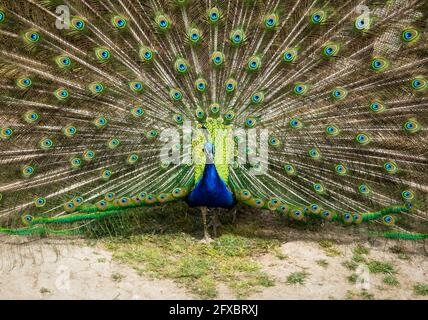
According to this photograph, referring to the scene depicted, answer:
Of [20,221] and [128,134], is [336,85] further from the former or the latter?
[20,221]

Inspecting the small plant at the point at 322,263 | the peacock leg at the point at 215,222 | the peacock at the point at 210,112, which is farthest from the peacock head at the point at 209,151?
the small plant at the point at 322,263

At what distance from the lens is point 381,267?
13.5 ft

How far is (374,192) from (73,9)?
3.04 m

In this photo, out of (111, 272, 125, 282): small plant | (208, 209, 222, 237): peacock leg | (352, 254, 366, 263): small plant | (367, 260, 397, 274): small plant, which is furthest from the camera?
(208, 209, 222, 237): peacock leg

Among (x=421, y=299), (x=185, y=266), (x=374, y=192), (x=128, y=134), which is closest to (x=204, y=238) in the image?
(x=185, y=266)

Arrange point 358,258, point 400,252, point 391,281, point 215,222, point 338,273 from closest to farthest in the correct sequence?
point 391,281
point 338,273
point 358,258
point 400,252
point 215,222

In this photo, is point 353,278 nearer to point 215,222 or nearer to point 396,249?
point 396,249

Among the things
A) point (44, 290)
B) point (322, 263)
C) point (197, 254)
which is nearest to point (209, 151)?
point (197, 254)

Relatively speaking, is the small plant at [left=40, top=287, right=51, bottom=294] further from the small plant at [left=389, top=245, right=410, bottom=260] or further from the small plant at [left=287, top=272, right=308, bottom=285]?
the small plant at [left=389, top=245, right=410, bottom=260]

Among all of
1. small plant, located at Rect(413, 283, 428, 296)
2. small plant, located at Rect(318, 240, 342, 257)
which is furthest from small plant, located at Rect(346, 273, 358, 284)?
small plant, located at Rect(413, 283, 428, 296)

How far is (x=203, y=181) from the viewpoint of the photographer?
401 cm

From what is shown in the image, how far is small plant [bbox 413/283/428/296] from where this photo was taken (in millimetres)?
3719

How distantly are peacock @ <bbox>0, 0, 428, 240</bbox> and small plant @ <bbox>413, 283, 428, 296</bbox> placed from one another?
0.42 meters

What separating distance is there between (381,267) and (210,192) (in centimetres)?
166
